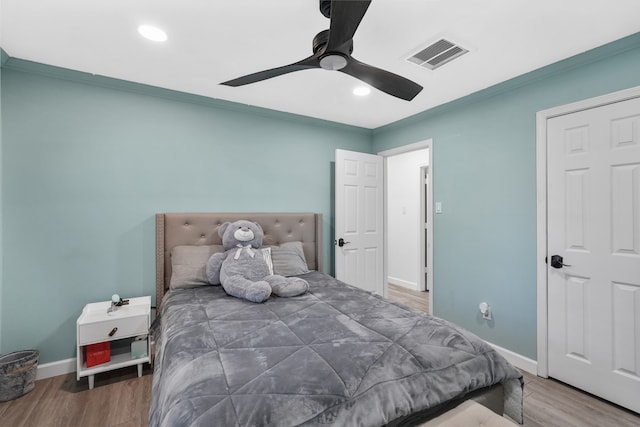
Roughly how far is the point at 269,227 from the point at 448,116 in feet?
7.50

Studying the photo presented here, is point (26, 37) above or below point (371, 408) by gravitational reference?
above

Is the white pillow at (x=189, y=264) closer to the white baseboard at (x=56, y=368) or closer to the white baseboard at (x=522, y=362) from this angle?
the white baseboard at (x=56, y=368)

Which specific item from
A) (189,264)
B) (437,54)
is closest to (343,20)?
(437,54)

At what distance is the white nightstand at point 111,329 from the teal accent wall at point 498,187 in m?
2.90

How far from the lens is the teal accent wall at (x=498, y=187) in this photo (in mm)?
2205

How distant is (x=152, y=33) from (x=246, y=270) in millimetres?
1777

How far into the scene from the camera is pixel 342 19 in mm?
1198

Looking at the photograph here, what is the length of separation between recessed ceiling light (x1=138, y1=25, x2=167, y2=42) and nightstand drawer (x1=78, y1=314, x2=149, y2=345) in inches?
79.0

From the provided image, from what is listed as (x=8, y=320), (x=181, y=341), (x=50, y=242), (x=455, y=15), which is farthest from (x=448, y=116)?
(x=8, y=320)

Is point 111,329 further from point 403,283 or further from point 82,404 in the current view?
point 403,283

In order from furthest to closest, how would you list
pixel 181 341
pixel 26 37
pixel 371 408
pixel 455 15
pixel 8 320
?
pixel 8 320 → pixel 26 37 → pixel 455 15 → pixel 181 341 → pixel 371 408

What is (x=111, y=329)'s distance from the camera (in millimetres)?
2170

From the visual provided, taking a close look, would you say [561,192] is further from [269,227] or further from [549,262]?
[269,227]

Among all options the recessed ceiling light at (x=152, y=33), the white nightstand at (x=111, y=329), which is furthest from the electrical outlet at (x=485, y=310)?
the recessed ceiling light at (x=152, y=33)
